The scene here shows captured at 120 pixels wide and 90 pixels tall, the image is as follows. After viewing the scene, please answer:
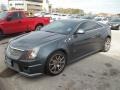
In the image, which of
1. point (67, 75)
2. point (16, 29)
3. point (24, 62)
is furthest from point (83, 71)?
point (16, 29)

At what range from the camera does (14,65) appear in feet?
15.3

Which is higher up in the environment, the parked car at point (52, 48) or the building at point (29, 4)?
the building at point (29, 4)

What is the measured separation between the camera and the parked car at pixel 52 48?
4465mm

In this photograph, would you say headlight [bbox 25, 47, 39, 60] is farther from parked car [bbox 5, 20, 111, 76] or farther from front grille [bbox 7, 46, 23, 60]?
front grille [bbox 7, 46, 23, 60]

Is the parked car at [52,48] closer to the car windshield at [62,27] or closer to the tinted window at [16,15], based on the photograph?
the car windshield at [62,27]

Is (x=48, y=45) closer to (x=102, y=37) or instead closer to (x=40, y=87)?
(x=40, y=87)

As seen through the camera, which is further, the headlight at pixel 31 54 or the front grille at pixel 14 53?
the front grille at pixel 14 53

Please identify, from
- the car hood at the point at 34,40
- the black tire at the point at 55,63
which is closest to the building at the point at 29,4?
the car hood at the point at 34,40

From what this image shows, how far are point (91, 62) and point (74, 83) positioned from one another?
170 centimetres

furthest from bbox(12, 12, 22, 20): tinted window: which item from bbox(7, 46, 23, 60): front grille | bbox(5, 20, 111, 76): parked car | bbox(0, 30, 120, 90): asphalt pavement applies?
bbox(7, 46, 23, 60): front grille

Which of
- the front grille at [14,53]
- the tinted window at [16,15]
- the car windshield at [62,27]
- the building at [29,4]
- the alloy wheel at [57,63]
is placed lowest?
the alloy wheel at [57,63]

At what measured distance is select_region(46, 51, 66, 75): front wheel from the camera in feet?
15.4

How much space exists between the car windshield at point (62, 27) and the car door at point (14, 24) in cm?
474

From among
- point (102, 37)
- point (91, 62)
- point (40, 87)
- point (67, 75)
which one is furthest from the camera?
point (102, 37)
